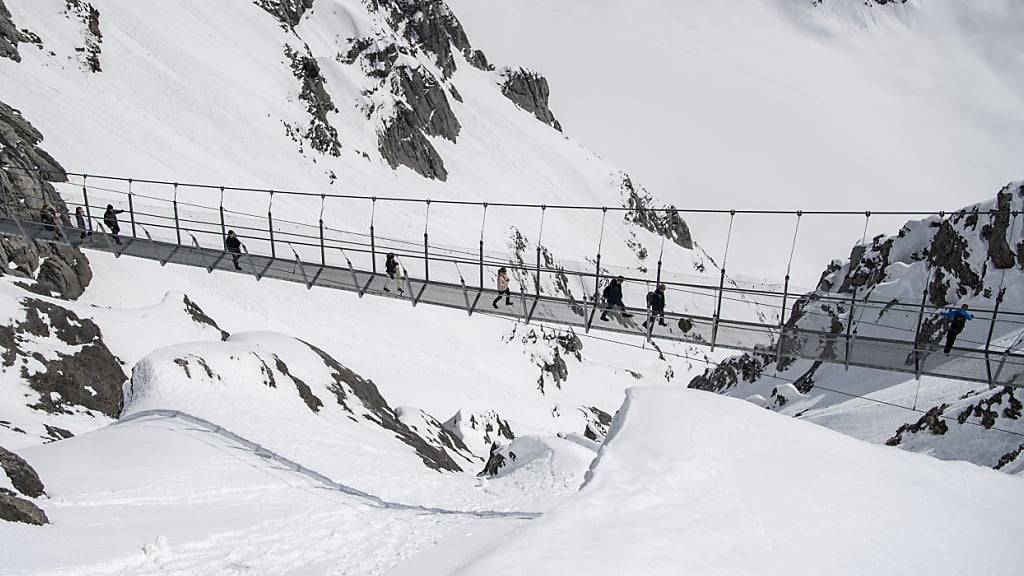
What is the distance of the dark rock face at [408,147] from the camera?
250 ft

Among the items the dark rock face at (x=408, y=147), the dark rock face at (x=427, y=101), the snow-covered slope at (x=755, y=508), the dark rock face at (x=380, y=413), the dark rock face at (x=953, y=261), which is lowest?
the dark rock face at (x=380, y=413)

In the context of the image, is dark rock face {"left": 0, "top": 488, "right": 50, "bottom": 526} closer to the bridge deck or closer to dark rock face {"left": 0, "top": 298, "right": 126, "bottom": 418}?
the bridge deck

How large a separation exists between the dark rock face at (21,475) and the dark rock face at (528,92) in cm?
11047

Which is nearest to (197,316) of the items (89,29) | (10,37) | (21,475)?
(21,475)

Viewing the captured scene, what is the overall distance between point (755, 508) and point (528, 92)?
381 ft

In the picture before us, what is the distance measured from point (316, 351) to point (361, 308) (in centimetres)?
1882

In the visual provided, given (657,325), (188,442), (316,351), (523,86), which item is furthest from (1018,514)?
(523,86)

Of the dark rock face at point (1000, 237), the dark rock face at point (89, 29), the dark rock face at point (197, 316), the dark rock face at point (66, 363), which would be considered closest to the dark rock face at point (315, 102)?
the dark rock face at point (89, 29)

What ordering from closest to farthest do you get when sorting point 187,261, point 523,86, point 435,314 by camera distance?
point 187,261 → point 435,314 → point 523,86

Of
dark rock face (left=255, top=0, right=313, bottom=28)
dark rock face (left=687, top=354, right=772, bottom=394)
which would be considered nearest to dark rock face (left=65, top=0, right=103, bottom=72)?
dark rock face (left=255, top=0, right=313, bottom=28)

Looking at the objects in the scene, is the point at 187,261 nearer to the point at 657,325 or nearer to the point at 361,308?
the point at 657,325

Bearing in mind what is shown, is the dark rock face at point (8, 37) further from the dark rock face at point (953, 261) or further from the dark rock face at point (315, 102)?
the dark rock face at point (953, 261)

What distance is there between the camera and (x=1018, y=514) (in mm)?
12500

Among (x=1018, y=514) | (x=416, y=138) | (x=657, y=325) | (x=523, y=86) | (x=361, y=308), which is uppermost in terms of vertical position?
(x=523, y=86)
